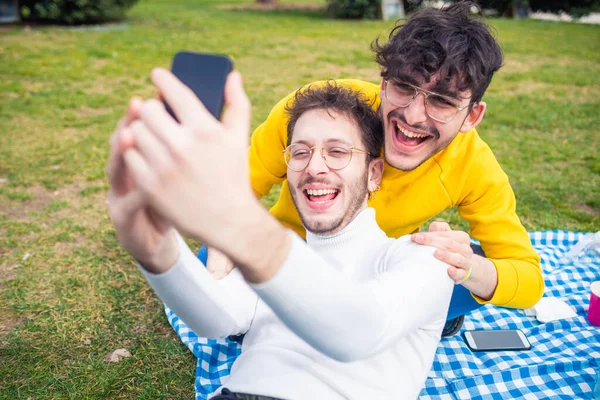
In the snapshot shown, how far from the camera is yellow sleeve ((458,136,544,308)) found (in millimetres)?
2520

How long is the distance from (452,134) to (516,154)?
414 cm

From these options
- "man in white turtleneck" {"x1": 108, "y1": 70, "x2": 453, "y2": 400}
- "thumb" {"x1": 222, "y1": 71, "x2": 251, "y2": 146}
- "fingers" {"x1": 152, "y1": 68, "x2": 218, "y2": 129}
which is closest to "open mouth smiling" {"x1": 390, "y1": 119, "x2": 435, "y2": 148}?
"man in white turtleneck" {"x1": 108, "y1": 70, "x2": 453, "y2": 400}

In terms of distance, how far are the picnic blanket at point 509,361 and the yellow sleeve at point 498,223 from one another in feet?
1.80

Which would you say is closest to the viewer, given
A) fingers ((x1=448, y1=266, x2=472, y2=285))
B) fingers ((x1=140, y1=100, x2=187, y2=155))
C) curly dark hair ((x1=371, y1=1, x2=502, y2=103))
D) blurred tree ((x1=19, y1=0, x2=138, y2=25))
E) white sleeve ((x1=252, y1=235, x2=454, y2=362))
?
fingers ((x1=140, y1=100, x2=187, y2=155))

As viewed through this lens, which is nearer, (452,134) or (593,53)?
(452,134)

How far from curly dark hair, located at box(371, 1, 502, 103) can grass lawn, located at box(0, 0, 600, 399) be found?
212 centimetres

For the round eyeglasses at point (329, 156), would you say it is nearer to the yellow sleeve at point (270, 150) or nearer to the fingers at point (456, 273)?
the yellow sleeve at point (270, 150)

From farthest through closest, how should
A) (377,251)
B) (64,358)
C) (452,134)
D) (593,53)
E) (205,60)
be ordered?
(593,53), (64,358), (452,134), (377,251), (205,60)

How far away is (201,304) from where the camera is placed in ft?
4.79

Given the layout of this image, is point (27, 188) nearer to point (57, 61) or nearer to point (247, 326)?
point (247, 326)

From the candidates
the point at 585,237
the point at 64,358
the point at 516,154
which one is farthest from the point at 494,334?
the point at 516,154

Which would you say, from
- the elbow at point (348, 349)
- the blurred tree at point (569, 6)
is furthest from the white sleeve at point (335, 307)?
the blurred tree at point (569, 6)

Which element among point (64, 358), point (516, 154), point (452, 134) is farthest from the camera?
point (516, 154)

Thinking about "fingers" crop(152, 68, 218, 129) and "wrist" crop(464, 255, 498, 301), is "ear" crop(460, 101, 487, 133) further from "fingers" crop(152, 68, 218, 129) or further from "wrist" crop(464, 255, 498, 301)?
"fingers" crop(152, 68, 218, 129)
